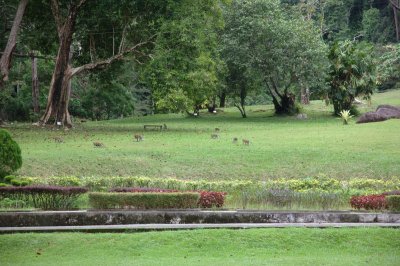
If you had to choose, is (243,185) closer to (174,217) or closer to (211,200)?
(211,200)

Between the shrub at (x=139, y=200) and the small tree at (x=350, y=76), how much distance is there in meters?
32.0

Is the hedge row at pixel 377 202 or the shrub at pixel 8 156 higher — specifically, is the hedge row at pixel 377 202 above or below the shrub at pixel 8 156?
below

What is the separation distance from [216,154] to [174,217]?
11.8m

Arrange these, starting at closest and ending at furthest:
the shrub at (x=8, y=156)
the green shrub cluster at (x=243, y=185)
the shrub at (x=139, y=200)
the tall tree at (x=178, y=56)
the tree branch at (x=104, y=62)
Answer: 1. the shrub at (x=139, y=200)
2. the green shrub cluster at (x=243, y=185)
3. the shrub at (x=8, y=156)
4. the tall tree at (x=178, y=56)
5. the tree branch at (x=104, y=62)

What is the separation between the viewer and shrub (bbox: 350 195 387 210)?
15526mm

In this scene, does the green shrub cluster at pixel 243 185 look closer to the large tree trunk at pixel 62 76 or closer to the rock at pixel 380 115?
the large tree trunk at pixel 62 76

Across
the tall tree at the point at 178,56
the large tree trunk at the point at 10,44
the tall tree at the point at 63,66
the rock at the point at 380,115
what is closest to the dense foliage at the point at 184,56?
the tall tree at the point at 178,56

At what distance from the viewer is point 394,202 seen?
15.2 m

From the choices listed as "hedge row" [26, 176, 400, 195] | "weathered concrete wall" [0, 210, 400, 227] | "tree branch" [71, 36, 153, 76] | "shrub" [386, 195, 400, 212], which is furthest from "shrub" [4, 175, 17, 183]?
"tree branch" [71, 36, 153, 76]

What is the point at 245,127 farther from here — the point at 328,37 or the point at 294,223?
the point at 328,37

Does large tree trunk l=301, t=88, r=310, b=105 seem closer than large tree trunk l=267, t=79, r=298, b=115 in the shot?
No

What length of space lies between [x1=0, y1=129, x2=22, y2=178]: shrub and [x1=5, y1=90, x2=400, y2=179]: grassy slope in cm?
136

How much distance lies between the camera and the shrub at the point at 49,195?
16.2 meters

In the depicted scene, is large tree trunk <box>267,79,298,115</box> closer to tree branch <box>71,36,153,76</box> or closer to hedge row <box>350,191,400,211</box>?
tree branch <box>71,36,153,76</box>
